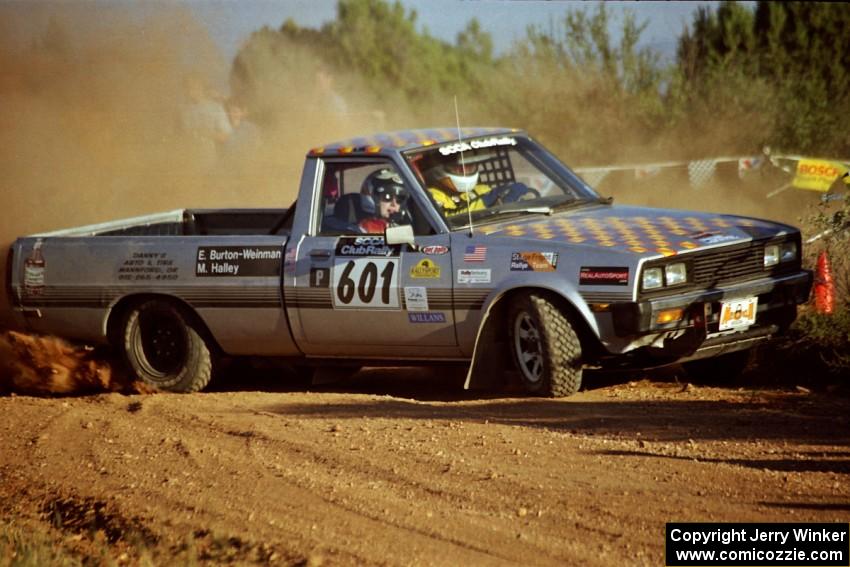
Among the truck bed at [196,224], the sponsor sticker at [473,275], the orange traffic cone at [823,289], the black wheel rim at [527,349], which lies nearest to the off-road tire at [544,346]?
the black wheel rim at [527,349]

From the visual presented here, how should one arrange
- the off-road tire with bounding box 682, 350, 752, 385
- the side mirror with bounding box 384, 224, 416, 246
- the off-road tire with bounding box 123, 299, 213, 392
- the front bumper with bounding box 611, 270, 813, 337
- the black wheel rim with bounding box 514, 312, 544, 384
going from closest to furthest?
the front bumper with bounding box 611, 270, 813, 337
the black wheel rim with bounding box 514, 312, 544, 384
the side mirror with bounding box 384, 224, 416, 246
the off-road tire with bounding box 682, 350, 752, 385
the off-road tire with bounding box 123, 299, 213, 392

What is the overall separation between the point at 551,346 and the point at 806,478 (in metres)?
2.02

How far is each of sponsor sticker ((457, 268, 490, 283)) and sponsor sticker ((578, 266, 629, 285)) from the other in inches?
24.6

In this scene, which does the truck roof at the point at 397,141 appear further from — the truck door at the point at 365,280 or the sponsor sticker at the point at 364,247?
the sponsor sticker at the point at 364,247

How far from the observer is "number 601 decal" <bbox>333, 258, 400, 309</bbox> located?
7930 millimetres

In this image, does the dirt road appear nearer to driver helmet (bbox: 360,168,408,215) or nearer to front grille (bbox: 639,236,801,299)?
front grille (bbox: 639,236,801,299)

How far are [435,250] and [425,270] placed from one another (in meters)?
0.14

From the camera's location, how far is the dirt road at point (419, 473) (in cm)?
526

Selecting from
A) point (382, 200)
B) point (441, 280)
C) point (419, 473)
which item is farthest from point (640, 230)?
point (419, 473)

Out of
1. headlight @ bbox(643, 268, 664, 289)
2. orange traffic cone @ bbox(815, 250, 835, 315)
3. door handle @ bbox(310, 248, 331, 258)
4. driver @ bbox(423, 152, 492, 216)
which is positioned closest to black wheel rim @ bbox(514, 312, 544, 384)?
headlight @ bbox(643, 268, 664, 289)

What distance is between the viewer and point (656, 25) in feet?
82.7

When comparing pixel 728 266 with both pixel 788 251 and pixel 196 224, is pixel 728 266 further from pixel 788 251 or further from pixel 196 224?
pixel 196 224

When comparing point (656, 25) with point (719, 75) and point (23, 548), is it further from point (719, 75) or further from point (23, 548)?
point (23, 548)

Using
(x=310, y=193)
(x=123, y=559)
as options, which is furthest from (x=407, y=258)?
(x=123, y=559)
